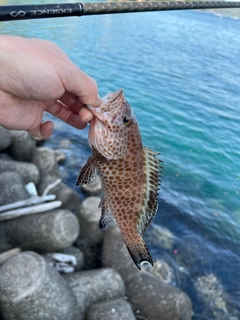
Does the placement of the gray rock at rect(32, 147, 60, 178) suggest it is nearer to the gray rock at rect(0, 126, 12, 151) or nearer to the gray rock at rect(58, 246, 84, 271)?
the gray rock at rect(0, 126, 12, 151)

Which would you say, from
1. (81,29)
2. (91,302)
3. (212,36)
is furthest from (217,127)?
(212,36)

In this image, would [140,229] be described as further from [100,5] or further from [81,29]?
[81,29]

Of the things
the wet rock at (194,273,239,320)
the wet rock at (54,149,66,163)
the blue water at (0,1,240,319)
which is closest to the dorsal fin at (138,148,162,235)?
the blue water at (0,1,240,319)

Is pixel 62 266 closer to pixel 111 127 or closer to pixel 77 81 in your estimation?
pixel 111 127

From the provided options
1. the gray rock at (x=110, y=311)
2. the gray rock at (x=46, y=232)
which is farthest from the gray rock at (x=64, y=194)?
the gray rock at (x=110, y=311)

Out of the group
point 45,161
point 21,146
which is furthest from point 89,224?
point 21,146

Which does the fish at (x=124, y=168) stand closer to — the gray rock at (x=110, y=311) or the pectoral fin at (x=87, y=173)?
the pectoral fin at (x=87, y=173)
